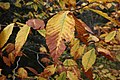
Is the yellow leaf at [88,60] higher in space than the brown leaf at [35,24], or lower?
lower

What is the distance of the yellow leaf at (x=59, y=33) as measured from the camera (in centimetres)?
56

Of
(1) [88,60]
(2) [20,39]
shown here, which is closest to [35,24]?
(2) [20,39]

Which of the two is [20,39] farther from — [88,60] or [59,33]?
[88,60]

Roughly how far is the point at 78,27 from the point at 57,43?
10 centimetres

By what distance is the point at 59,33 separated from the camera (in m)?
0.57

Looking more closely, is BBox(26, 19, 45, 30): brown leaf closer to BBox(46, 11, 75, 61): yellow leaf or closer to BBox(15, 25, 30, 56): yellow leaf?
BBox(15, 25, 30, 56): yellow leaf

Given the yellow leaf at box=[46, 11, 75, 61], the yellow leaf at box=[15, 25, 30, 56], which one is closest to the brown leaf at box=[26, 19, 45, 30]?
the yellow leaf at box=[15, 25, 30, 56]

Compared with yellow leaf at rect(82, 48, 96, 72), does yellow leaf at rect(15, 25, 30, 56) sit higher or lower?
→ higher

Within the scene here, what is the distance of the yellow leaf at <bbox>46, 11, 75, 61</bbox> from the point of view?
1.84 feet

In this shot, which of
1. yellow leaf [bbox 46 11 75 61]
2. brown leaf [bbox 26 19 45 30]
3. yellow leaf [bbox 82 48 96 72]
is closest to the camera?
yellow leaf [bbox 46 11 75 61]

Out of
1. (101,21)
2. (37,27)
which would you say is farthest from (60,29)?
(101,21)

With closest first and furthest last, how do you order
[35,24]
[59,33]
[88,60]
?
[59,33] < [35,24] < [88,60]

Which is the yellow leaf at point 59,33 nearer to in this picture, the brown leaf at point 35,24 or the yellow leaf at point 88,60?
the brown leaf at point 35,24

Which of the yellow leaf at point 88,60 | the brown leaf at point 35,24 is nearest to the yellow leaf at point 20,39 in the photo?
the brown leaf at point 35,24
